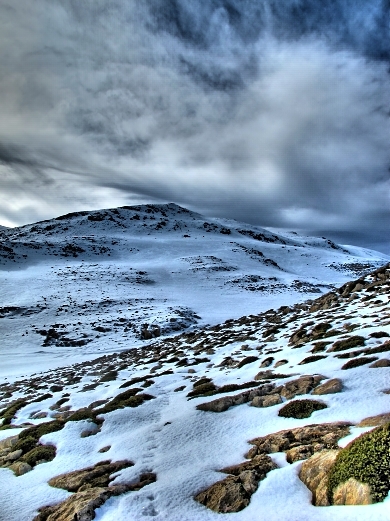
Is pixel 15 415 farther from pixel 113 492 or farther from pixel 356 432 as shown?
pixel 356 432

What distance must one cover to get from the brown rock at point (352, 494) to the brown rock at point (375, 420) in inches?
65.3

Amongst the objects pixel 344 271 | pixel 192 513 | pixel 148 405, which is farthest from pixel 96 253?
pixel 192 513

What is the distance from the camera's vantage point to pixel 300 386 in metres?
7.30

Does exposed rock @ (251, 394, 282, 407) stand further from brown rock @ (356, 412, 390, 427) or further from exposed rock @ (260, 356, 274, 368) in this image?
exposed rock @ (260, 356, 274, 368)

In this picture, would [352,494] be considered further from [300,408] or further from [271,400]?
[271,400]

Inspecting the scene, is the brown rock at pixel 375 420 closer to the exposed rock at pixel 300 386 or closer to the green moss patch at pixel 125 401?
the exposed rock at pixel 300 386

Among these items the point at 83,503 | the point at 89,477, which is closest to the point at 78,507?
the point at 83,503

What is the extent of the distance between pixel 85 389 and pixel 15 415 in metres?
2.80

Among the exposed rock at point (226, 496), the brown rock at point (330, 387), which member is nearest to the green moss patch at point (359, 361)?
the brown rock at point (330, 387)

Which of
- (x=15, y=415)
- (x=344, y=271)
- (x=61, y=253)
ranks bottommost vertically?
(x=15, y=415)

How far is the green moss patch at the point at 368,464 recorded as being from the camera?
3.22 metres

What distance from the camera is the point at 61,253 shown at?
2948 inches

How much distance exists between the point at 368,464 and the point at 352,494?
13.6 inches

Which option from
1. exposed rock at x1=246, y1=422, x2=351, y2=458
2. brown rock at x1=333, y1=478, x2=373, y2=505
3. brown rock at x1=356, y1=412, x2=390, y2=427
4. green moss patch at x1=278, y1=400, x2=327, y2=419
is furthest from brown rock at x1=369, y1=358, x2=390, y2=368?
brown rock at x1=333, y1=478, x2=373, y2=505
